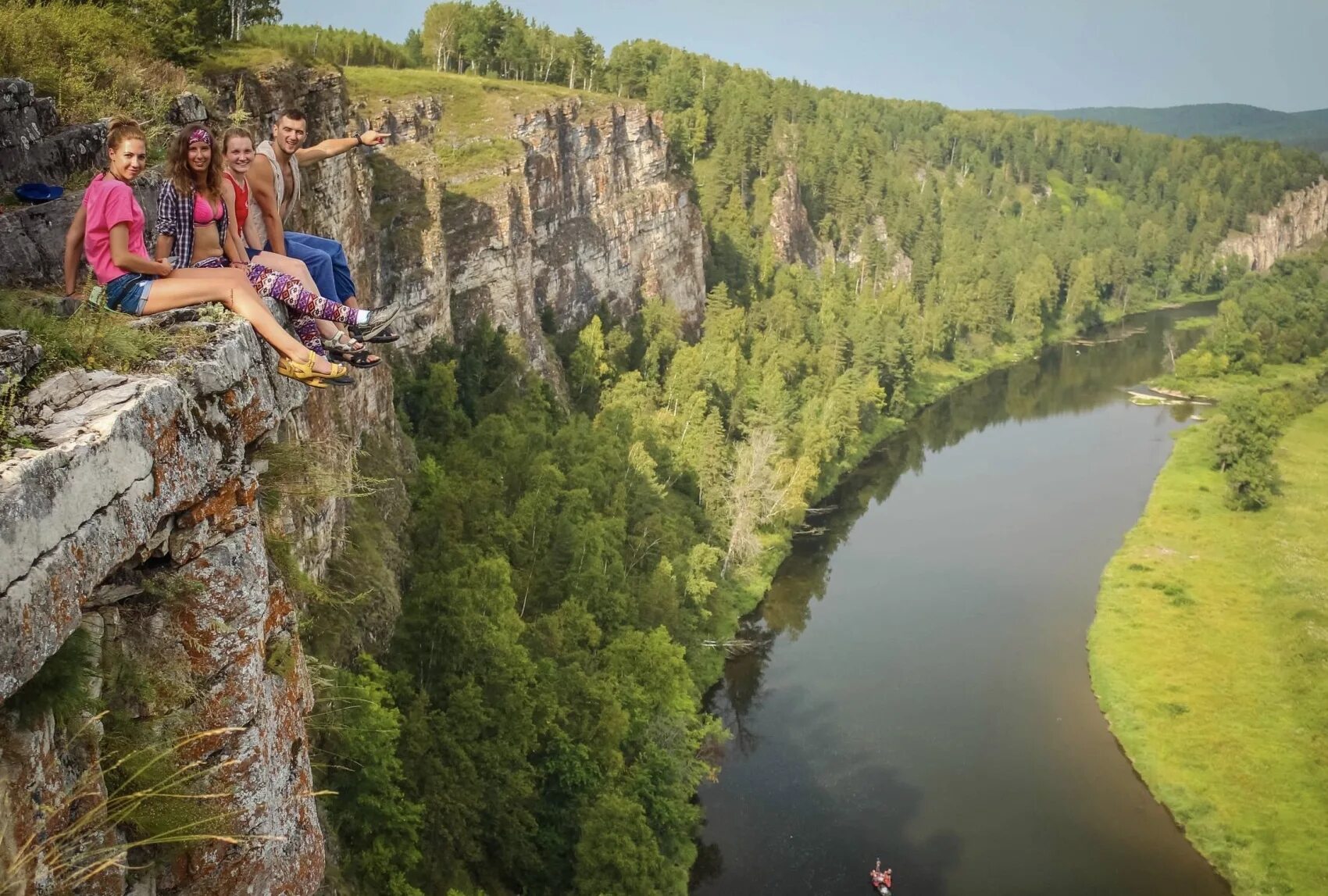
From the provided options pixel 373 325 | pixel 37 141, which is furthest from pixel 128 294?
pixel 37 141

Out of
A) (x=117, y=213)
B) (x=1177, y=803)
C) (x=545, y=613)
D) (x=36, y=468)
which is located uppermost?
(x=117, y=213)

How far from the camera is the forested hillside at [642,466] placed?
2234cm

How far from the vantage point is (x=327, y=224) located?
27.1 meters

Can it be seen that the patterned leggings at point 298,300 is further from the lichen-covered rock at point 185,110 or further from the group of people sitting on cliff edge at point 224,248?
the lichen-covered rock at point 185,110

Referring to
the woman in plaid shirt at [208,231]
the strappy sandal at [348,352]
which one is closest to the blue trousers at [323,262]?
the woman in plaid shirt at [208,231]

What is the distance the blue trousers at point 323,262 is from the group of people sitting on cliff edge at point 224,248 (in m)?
0.02

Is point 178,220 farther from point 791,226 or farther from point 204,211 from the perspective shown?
point 791,226

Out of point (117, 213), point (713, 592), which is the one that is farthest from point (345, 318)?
point (713, 592)

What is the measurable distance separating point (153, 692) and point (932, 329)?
79.5m

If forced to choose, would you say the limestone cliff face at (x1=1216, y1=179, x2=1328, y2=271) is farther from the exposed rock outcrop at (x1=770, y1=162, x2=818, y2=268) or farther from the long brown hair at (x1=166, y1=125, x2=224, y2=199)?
the long brown hair at (x1=166, y1=125, x2=224, y2=199)

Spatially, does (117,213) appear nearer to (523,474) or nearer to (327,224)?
(327,224)

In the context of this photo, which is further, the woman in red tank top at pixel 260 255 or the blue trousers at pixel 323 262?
the blue trousers at pixel 323 262

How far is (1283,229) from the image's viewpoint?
13338cm

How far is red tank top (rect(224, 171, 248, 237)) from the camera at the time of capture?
Result: 353 inches
